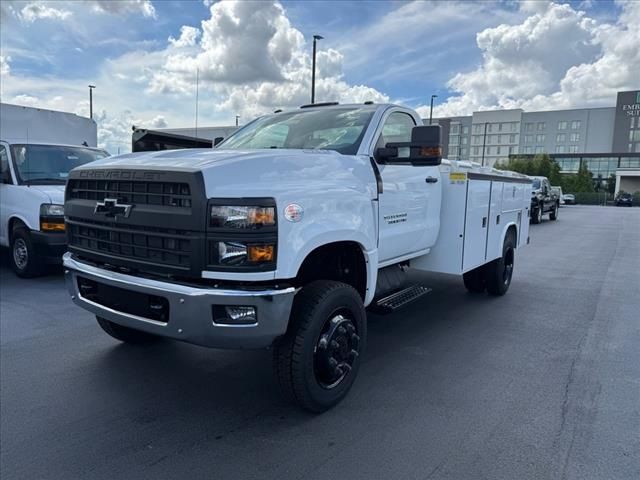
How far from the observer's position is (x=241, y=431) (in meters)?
3.11

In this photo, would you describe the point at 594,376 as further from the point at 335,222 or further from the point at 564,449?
the point at 335,222

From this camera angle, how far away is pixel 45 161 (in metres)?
7.84

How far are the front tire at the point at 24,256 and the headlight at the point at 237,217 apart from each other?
553 cm

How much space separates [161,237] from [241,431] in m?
1.32

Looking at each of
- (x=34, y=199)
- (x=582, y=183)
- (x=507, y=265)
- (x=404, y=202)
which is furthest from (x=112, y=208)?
(x=582, y=183)

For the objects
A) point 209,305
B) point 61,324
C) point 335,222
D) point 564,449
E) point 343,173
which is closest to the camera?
point 209,305

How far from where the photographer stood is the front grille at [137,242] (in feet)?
9.39

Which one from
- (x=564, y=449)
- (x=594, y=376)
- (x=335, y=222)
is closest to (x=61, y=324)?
(x=335, y=222)

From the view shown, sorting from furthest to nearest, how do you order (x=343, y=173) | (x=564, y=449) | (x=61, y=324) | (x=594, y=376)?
(x=61, y=324) → (x=594, y=376) → (x=343, y=173) → (x=564, y=449)

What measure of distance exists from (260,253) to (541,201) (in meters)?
21.8

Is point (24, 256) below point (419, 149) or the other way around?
below

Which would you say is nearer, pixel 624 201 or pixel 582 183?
pixel 624 201

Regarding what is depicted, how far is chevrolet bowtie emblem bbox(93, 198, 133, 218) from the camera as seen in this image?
10.1 ft

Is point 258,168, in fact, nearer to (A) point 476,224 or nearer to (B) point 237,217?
(B) point 237,217
